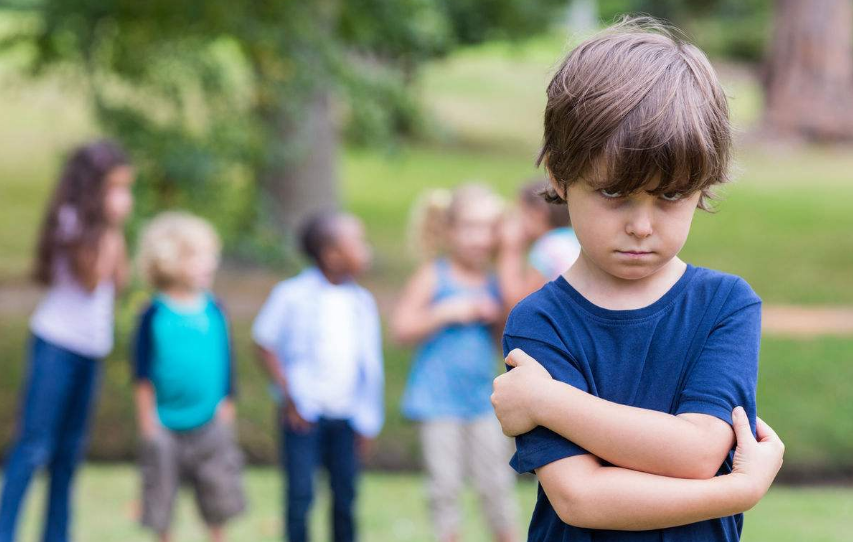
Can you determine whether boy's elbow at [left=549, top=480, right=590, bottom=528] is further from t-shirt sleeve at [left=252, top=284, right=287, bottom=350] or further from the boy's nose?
t-shirt sleeve at [left=252, top=284, right=287, bottom=350]

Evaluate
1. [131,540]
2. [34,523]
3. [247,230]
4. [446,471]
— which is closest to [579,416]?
[446,471]

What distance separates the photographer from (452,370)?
5.21 m

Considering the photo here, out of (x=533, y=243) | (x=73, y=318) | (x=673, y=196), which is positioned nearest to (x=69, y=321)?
(x=73, y=318)

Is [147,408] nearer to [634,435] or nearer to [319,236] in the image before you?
[319,236]

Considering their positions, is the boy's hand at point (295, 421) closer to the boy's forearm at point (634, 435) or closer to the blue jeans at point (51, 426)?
the blue jeans at point (51, 426)

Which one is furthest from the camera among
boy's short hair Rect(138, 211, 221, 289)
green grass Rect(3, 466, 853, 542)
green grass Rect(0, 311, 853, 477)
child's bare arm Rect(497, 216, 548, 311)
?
green grass Rect(0, 311, 853, 477)

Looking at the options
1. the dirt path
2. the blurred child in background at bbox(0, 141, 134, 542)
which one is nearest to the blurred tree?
the dirt path

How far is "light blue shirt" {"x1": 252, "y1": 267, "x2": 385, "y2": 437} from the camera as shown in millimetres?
5020

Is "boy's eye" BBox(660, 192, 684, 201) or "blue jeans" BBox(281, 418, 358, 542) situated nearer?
"boy's eye" BBox(660, 192, 684, 201)

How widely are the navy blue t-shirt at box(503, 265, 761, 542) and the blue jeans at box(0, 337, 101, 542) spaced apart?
374cm

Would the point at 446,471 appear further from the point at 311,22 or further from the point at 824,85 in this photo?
the point at 824,85

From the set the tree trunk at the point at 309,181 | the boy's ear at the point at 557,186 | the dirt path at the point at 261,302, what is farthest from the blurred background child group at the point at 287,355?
the dirt path at the point at 261,302

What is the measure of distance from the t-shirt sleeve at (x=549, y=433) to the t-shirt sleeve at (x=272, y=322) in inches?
128

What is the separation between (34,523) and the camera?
6535 mm
